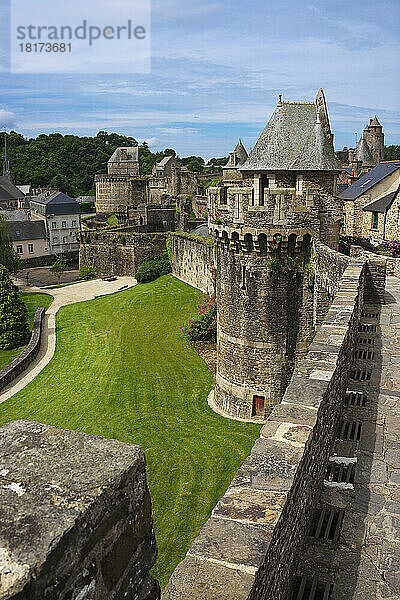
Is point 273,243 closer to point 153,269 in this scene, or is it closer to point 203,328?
point 203,328

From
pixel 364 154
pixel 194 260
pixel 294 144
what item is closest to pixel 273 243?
pixel 294 144

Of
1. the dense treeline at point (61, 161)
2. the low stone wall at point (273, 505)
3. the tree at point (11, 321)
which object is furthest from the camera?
the dense treeline at point (61, 161)

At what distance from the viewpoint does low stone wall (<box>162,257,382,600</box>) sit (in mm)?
2863

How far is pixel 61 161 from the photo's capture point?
103500 mm

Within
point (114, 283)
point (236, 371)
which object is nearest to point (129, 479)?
point (236, 371)

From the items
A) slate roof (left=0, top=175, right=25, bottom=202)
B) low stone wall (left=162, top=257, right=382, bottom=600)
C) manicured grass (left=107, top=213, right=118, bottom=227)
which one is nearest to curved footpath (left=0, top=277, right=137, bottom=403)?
manicured grass (left=107, top=213, right=118, bottom=227)

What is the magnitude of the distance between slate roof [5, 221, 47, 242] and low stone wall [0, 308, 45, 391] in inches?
1152

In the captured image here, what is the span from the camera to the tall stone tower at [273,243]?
47.0 feet

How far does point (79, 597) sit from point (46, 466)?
0.42 m

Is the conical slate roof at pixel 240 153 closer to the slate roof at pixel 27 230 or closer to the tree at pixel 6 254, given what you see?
the tree at pixel 6 254

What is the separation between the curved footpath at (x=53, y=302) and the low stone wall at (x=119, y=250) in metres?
1.28

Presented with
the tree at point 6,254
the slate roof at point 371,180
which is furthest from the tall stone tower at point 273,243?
the tree at point 6,254

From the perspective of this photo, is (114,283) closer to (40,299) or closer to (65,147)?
(40,299)

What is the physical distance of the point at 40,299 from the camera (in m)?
35.7
